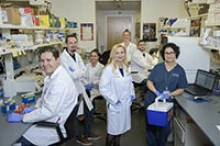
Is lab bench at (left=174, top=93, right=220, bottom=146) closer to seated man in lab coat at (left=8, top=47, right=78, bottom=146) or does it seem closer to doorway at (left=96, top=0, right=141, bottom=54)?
seated man in lab coat at (left=8, top=47, right=78, bottom=146)

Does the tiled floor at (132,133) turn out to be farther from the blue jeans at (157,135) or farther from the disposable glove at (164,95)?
the disposable glove at (164,95)

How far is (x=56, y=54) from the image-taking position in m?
1.96

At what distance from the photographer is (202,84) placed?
277cm

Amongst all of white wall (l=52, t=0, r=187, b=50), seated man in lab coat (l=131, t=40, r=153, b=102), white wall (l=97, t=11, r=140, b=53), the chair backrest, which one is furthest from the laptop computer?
white wall (l=97, t=11, r=140, b=53)

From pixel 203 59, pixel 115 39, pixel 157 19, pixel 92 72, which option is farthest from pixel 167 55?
pixel 115 39

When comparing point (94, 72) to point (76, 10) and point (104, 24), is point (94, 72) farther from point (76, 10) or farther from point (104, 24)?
point (104, 24)

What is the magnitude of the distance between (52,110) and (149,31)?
4.97m

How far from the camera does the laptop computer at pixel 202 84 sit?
2580 millimetres

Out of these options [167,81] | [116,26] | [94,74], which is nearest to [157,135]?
[167,81]

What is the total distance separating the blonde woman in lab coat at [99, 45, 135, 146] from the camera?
2.56m

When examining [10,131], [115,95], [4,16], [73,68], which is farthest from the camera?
[73,68]

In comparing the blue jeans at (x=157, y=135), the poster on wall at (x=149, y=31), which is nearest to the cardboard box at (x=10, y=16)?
the blue jeans at (x=157, y=135)

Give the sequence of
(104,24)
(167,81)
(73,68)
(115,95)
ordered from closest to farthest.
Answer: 1. (167,81)
2. (115,95)
3. (73,68)
4. (104,24)

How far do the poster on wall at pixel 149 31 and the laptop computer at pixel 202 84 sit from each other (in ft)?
11.5
